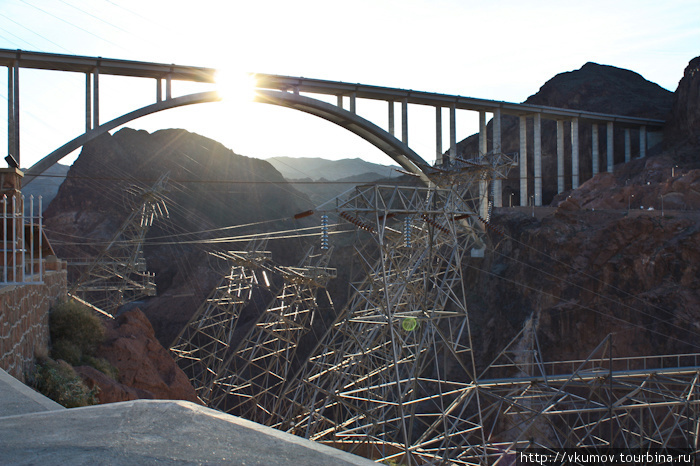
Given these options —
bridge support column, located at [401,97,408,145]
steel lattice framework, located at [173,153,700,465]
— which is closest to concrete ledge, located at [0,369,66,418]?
steel lattice framework, located at [173,153,700,465]

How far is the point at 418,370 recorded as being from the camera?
17.3 m

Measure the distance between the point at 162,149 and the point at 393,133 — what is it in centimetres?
3836

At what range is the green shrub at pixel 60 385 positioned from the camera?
8312 mm

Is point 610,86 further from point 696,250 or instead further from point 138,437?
point 138,437

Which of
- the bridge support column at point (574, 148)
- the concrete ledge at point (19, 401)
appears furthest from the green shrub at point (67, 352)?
the bridge support column at point (574, 148)

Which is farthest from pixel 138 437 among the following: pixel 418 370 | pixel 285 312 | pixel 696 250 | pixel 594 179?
pixel 594 179

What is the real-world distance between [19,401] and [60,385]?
5375 mm

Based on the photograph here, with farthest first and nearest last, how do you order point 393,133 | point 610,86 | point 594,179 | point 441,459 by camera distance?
point 610,86
point 594,179
point 393,133
point 441,459

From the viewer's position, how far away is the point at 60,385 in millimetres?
8758

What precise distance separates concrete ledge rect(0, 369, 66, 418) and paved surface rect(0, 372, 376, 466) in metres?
0.48

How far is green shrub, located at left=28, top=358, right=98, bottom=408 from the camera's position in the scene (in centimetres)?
831

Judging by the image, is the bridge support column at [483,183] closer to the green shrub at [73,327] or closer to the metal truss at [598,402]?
the metal truss at [598,402]

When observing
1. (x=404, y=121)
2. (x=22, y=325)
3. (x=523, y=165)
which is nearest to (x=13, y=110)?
(x=22, y=325)

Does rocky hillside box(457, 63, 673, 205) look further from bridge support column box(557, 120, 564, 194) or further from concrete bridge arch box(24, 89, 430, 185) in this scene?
concrete bridge arch box(24, 89, 430, 185)
